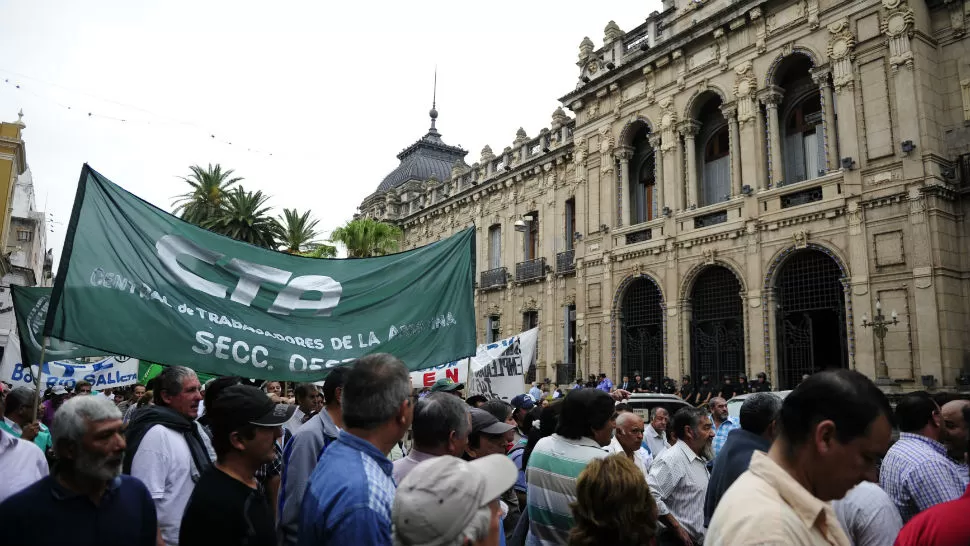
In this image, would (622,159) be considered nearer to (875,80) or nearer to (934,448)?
(875,80)

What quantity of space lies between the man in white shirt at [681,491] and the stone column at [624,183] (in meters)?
17.4

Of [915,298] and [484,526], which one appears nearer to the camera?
[484,526]

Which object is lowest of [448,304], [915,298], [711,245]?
[448,304]

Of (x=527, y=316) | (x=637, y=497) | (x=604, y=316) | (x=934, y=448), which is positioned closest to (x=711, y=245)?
(x=604, y=316)

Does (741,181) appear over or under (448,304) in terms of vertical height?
over

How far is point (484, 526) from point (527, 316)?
26.1m

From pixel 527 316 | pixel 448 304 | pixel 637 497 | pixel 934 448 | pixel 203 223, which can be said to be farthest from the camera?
pixel 203 223

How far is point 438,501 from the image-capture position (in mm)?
2090

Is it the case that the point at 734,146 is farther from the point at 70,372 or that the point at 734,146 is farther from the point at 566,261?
the point at 70,372

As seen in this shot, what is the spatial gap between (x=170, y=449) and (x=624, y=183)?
20.0 meters

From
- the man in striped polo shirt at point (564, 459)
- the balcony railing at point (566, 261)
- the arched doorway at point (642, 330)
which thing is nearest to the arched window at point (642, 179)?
the arched doorway at point (642, 330)

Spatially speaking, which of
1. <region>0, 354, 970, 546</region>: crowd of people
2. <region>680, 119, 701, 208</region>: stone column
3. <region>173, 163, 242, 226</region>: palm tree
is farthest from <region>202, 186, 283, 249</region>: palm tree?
<region>0, 354, 970, 546</region>: crowd of people

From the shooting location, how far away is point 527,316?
28.2 meters

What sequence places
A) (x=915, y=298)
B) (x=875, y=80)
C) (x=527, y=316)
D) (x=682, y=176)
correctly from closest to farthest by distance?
1. (x=915, y=298)
2. (x=875, y=80)
3. (x=682, y=176)
4. (x=527, y=316)
